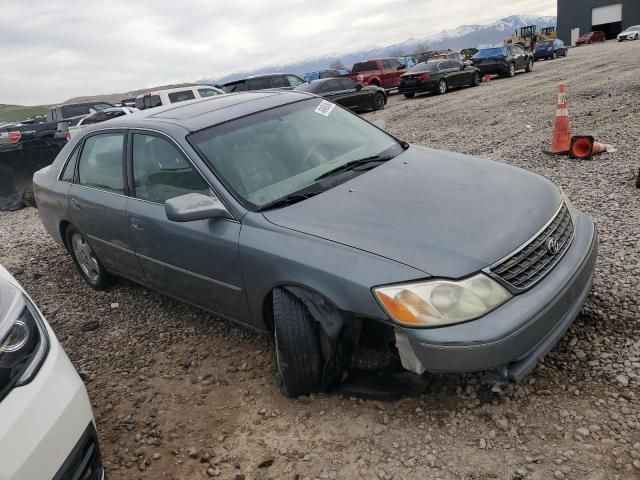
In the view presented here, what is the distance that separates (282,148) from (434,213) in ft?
3.83

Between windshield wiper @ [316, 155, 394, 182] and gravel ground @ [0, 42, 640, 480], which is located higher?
windshield wiper @ [316, 155, 394, 182]

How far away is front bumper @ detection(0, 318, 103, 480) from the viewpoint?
5.28 ft

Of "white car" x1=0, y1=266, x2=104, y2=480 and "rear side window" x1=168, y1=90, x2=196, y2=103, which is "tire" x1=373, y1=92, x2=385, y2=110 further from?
"white car" x1=0, y1=266, x2=104, y2=480

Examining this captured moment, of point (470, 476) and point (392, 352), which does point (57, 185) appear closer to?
point (392, 352)

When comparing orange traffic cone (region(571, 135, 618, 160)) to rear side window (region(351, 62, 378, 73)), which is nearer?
orange traffic cone (region(571, 135, 618, 160))

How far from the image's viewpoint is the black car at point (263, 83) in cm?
1725

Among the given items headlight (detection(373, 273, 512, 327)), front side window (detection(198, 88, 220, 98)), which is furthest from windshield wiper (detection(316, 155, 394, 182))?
front side window (detection(198, 88, 220, 98))

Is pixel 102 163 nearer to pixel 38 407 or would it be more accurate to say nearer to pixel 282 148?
pixel 282 148

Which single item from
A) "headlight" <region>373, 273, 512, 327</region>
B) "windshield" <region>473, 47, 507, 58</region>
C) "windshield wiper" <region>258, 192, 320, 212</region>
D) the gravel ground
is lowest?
the gravel ground

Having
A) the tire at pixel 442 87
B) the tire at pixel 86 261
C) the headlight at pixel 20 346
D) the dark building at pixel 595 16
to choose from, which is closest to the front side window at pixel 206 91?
the tire at pixel 442 87

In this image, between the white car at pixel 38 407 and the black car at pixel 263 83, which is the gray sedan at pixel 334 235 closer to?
the white car at pixel 38 407

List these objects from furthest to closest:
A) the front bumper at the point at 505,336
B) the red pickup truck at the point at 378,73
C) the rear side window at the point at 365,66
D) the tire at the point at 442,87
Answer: the rear side window at the point at 365,66
the red pickup truck at the point at 378,73
the tire at the point at 442,87
the front bumper at the point at 505,336

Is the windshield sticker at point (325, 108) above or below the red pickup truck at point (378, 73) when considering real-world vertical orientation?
above

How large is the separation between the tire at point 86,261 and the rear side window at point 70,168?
0.47 metres
